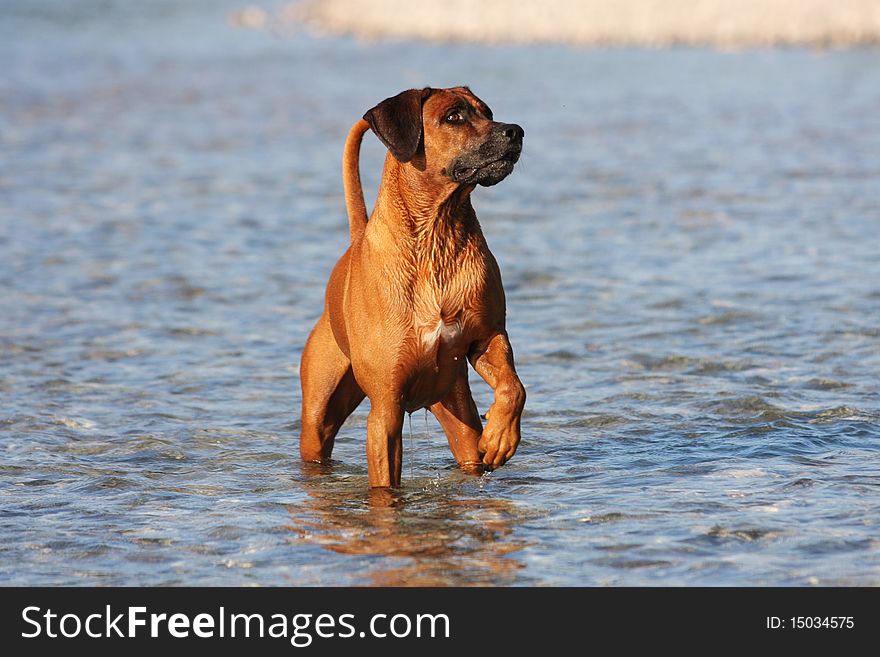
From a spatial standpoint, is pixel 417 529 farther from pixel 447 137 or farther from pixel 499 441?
pixel 447 137

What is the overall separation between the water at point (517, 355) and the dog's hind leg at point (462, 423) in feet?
0.47

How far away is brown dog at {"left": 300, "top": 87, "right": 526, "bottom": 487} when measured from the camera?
6191 mm

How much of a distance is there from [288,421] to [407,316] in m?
2.37

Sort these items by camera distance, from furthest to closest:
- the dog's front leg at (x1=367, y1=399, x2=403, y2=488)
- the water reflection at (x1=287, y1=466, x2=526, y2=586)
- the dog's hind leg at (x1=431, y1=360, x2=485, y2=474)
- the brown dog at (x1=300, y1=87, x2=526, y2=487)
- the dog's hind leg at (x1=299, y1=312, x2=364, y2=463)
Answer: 1. the dog's hind leg at (x1=299, y1=312, x2=364, y2=463)
2. the dog's hind leg at (x1=431, y1=360, x2=485, y2=474)
3. the dog's front leg at (x1=367, y1=399, x2=403, y2=488)
4. the brown dog at (x1=300, y1=87, x2=526, y2=487)
5. the water reflection at (x1=287, y1=466, x2=526, y2=586)

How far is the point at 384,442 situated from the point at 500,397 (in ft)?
1.83

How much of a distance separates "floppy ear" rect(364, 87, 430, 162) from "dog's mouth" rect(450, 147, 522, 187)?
21cm

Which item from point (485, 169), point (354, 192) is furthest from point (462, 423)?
point (485, 169)

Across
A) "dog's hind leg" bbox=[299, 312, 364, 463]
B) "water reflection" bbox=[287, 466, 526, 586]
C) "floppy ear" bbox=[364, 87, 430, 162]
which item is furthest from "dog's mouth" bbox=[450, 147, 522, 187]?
"water reflection" bbox=[287, 466, 526, 586]

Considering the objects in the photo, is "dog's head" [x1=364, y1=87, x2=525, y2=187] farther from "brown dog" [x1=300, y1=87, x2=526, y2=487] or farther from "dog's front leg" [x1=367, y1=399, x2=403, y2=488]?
"dog's front leg" [x1=367, y1=399, x2=403, y2=488]

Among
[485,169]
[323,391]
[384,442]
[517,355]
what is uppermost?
[485,169]

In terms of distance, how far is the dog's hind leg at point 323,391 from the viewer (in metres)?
6.96

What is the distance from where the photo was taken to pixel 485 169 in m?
6.14
